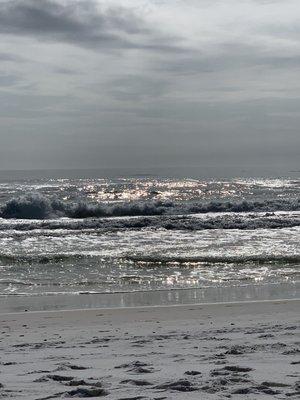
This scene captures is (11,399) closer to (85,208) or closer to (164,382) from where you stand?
(164,382)

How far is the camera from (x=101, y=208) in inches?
1474

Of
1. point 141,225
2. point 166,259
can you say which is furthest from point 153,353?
point 141,225

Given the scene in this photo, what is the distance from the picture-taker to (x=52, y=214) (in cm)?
3553

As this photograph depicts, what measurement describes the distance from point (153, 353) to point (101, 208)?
103 ft

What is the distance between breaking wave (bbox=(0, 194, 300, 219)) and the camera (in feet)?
115

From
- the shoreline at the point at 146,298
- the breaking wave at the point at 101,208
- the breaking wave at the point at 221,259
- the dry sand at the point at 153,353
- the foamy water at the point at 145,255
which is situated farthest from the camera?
the breaking wave at the point at 101,208

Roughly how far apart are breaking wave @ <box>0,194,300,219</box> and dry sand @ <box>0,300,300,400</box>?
26285mm

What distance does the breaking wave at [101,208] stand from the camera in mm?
35094

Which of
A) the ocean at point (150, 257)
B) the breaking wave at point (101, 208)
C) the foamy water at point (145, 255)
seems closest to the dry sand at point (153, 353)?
the ocean at point (150, 257)

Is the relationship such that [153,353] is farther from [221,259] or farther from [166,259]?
[166,259]

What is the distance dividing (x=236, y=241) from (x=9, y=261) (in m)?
8.20

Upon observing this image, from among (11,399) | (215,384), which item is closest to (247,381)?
(215,384)

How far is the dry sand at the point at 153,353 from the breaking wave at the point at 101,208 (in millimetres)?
26285

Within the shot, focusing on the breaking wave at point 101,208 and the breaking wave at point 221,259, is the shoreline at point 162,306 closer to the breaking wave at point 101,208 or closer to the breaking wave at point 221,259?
the breaking wave at point 221,259
